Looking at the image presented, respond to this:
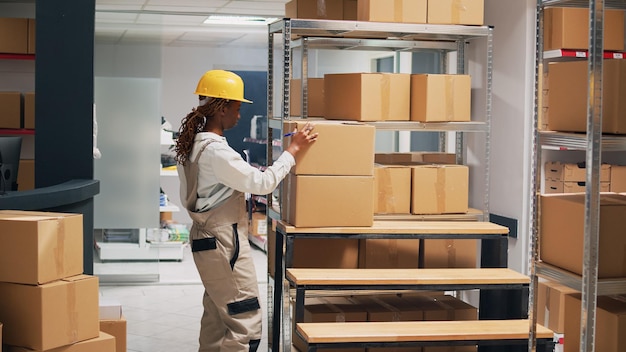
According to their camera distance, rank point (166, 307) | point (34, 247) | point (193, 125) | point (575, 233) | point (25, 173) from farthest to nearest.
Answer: point (25, 173)
point (166, 307)
point (193, 125)
point (34, 247)
point (575, 233)

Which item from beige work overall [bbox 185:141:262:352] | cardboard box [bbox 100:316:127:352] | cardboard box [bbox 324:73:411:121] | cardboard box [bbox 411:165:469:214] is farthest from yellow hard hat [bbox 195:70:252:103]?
Result: cardboard box [bbox 100:316:127:352]

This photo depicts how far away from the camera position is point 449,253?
202 inches

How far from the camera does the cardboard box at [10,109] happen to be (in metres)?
7.93

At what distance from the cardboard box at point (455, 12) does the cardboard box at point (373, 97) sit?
38 centimetres

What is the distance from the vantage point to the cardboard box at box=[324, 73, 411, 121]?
4945mm

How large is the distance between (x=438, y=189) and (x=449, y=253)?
1.24 feet

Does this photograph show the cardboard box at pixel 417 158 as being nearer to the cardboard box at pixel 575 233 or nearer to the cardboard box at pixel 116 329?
the cardboard box at pixel 116 329

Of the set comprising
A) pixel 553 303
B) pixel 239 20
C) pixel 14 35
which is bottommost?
pixel 553 303

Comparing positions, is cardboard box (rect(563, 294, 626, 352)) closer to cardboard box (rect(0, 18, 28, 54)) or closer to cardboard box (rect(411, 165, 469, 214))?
cardboard box (rect(411, 165, 469, 214))

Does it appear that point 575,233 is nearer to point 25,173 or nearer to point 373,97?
point 373,97

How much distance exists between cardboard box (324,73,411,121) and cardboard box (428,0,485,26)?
381 millimetres

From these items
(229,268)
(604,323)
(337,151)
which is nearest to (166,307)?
(229,268)

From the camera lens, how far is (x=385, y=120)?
5020mm

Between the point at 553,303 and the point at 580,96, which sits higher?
the point at 580,96
